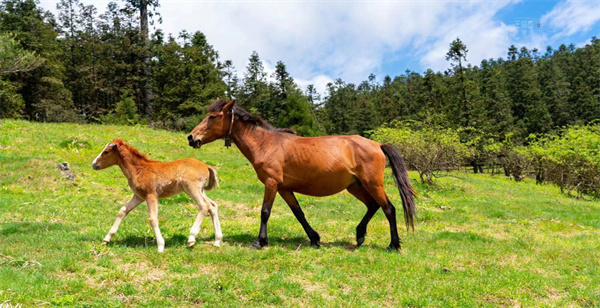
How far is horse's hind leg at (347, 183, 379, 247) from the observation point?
8062mm

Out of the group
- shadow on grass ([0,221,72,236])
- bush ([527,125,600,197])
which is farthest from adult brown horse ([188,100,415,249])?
bush ([527,125,600,197])

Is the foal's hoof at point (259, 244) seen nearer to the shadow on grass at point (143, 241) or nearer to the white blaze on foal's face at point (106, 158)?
the shadow on grass at point (143, 241)

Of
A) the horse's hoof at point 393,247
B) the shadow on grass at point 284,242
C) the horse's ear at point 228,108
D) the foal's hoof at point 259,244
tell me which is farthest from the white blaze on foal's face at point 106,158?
the horse's hoof at point 393,247

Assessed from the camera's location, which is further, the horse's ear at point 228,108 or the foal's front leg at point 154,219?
the horse's ear at point 228,108

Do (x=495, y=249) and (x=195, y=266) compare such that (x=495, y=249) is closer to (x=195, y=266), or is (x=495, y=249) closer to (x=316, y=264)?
(x=316, y=264)

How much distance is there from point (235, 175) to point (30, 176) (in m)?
7.93

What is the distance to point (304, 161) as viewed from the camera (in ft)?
24.7

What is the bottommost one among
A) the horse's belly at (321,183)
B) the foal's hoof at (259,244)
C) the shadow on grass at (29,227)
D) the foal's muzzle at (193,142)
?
the foal's hoof at (259,244)

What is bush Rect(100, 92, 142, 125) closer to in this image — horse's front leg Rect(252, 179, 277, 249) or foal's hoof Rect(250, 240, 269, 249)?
horse's front leg Rect(252, 179, 277, 249)

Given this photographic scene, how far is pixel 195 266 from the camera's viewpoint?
6.04 metres

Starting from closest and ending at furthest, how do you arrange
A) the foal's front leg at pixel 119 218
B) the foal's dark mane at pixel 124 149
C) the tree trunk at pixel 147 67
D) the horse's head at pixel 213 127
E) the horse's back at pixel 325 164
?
the foal's front leg at pixel 119 218 < the foal's dark mane at pixel 124 149 < the horse's head at pixel 213 127 < the horse's back at pixel 325 164 < the tree trunk at pixel 147 67

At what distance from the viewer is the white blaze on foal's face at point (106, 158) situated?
702cm

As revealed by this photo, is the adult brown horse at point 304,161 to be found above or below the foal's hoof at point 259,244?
above

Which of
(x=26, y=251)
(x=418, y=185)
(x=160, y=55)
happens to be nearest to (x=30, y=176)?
(x=26, y=251)
